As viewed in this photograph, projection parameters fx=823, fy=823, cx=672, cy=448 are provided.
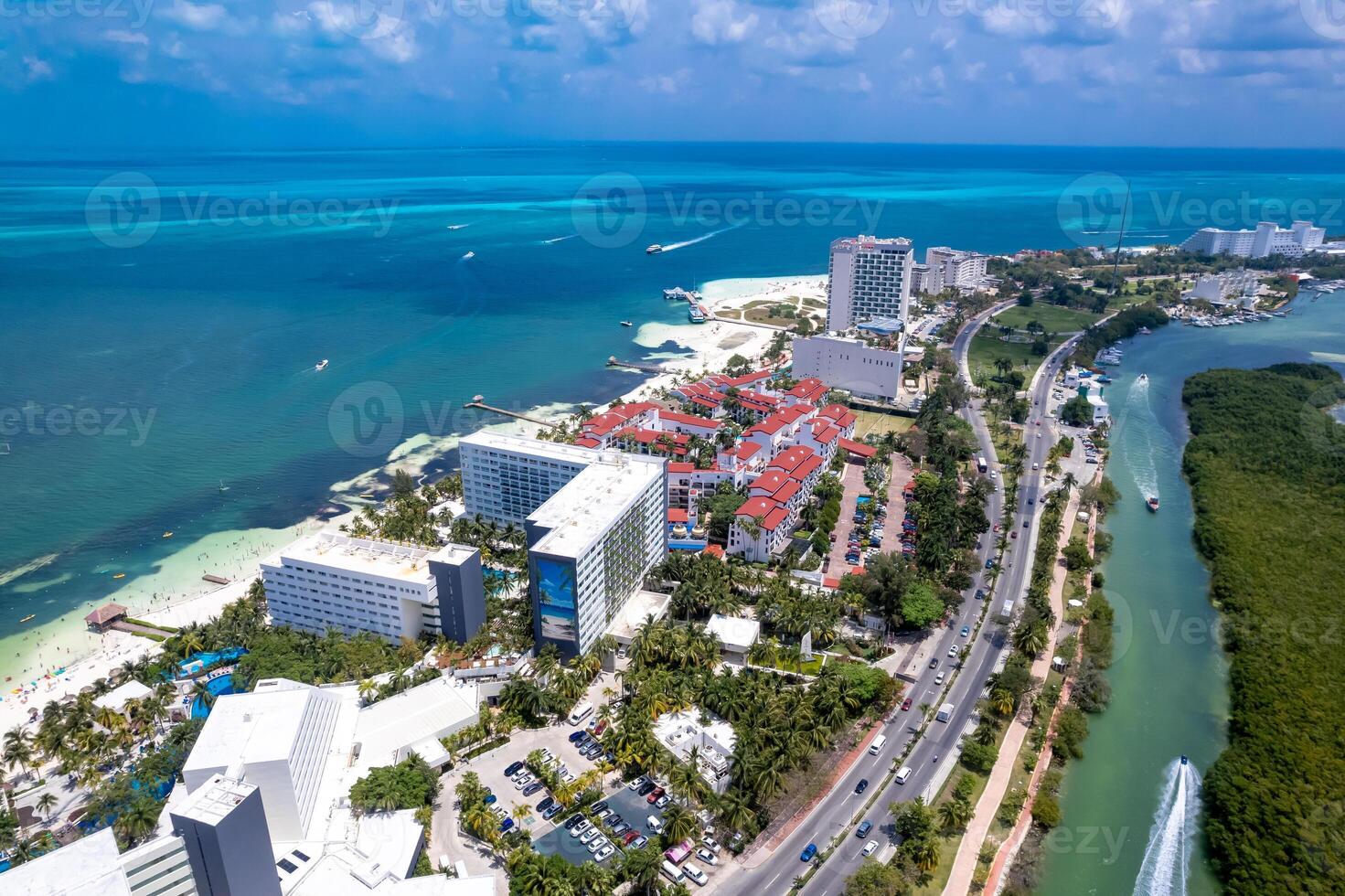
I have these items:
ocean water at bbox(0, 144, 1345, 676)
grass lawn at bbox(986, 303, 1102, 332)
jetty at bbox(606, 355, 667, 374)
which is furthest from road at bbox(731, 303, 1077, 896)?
grass lawn at bbox(986, 303, 1102, 332)

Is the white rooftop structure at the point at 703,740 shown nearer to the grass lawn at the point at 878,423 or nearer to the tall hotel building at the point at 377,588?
the tall hotel building at the point at 377,588

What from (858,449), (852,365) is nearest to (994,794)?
(858,449)

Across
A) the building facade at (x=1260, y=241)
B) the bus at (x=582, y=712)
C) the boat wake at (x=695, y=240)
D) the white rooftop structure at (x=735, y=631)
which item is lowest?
the bus at (x=582, y=712)

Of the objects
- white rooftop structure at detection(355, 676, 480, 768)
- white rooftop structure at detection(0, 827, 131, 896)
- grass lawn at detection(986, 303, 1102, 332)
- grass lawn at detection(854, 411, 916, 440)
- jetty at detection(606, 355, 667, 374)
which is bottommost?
white rooftop structure at detection(355, 676, 480, 768)

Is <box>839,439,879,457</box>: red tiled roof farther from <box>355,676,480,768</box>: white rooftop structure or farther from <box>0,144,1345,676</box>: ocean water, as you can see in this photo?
<box>355,676,480,768</box>: white rooftop structure

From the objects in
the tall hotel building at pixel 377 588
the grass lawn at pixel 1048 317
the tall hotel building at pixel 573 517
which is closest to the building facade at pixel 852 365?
the grass lawn at pixel 1048 317

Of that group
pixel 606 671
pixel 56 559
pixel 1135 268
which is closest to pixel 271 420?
pixel 56 559
